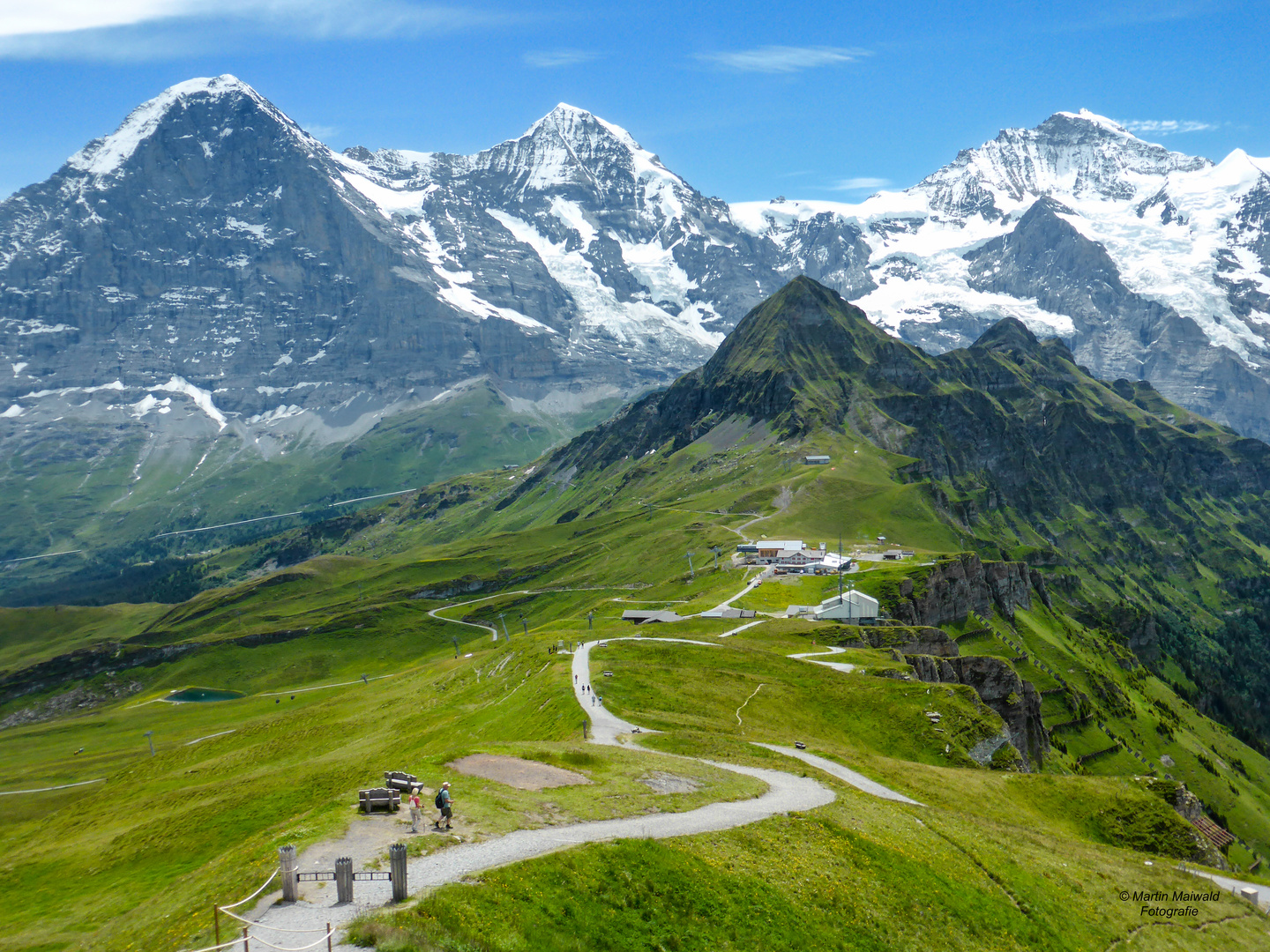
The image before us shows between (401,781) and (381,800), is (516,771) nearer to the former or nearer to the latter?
(401,781)

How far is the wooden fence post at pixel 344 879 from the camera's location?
3033 cm

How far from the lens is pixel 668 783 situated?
175ft

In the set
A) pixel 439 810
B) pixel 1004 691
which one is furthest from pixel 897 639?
pixel 439 810

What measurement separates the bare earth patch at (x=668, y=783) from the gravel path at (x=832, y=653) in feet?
176

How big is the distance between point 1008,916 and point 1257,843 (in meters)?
169

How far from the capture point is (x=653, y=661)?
10544 cm

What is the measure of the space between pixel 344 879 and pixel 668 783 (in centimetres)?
2643

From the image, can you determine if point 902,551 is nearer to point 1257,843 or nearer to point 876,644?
point 876,644

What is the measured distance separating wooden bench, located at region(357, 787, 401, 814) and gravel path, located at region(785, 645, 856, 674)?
7242cm

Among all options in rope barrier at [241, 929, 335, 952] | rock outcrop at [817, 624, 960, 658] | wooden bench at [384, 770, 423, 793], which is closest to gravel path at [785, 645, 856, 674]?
rock outcrop at [817, 624, 960, 658]

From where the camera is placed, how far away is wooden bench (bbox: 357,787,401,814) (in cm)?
4119

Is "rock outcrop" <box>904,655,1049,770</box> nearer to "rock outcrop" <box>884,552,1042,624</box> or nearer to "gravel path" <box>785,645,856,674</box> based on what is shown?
"gravel path" <box>785,645,856,674</box>

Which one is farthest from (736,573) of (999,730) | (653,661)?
(999,730)

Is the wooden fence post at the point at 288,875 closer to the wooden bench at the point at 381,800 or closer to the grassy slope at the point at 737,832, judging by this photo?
the grassy slope at the point at 737,832
